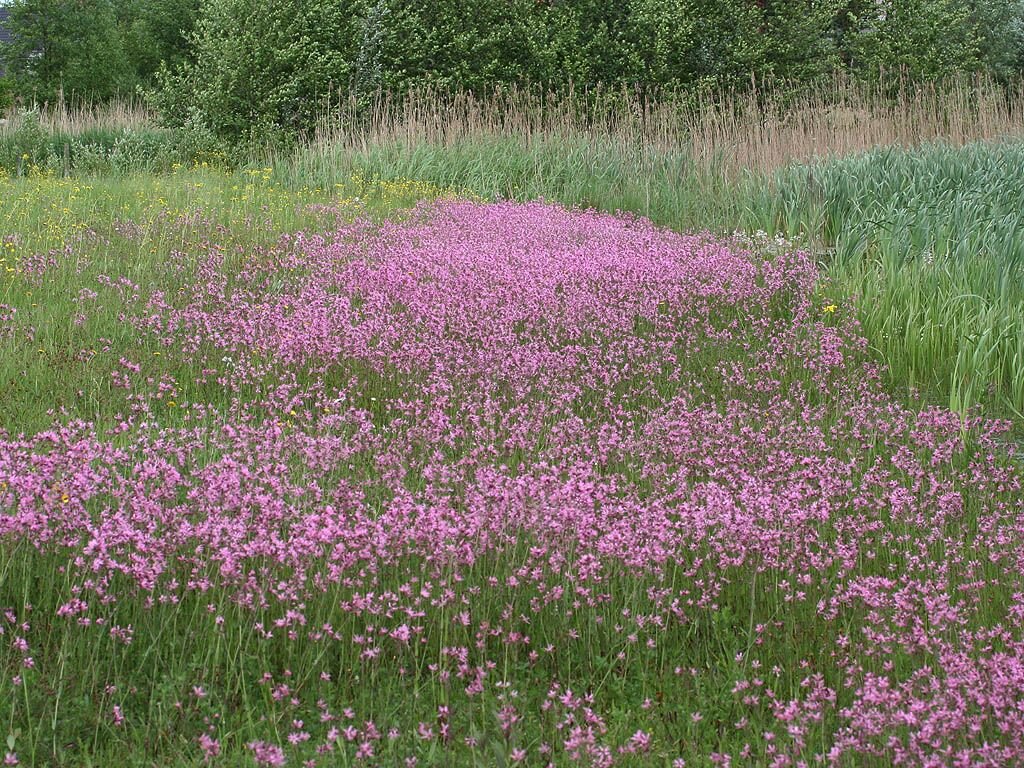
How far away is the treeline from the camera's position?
18391 mm

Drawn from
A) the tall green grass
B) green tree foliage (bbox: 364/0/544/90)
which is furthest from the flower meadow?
green tree foliage (bbox: 364/0/544/90)

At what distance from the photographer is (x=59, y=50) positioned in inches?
1227

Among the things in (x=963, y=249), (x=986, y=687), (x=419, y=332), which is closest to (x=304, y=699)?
(x=986, y=687)

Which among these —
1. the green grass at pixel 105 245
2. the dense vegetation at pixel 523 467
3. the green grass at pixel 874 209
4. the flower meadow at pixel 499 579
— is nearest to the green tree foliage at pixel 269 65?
the green grass at pixel 874 209

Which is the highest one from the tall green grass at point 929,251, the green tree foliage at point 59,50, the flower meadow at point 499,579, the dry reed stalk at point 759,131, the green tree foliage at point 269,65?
the green tree foliage at point 59,50

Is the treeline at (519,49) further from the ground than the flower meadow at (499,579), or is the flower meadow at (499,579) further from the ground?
the treeline at (519,49)

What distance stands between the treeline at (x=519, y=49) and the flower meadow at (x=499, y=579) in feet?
45.8

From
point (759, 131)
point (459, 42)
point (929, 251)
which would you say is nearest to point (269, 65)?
point (459, 42)

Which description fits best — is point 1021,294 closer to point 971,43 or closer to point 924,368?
point 924,368

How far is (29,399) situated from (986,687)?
14.0 feet

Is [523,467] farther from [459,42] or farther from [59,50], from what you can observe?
[59,50]

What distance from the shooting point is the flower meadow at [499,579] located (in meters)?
2.57

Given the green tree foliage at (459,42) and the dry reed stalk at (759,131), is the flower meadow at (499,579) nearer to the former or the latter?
the dry reed stalk at (759,131)

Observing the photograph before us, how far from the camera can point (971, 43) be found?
2447 centimetres
